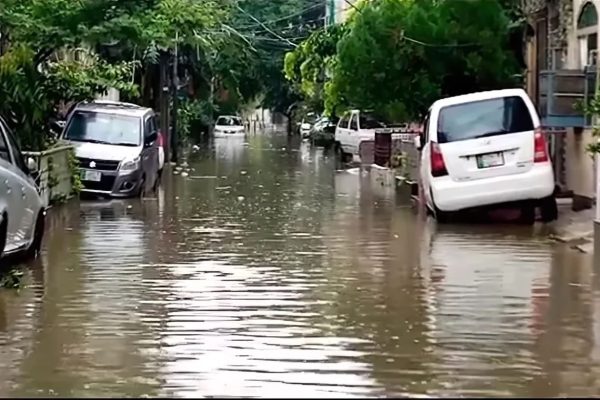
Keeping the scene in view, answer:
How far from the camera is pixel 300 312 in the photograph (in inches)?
398

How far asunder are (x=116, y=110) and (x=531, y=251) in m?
11.6

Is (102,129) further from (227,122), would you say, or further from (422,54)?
(227,122)

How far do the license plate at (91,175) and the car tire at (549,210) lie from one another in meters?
8.57

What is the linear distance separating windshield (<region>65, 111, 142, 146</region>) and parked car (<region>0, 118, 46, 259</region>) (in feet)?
30.0

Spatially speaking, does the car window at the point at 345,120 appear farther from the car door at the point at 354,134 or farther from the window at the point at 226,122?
the window at the point at 226,122

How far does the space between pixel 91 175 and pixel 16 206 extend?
9.76 m

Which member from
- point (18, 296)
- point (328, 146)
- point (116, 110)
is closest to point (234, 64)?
point (328, 146)

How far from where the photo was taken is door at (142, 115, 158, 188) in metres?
23.4

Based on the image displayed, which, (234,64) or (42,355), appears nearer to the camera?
(42,355)

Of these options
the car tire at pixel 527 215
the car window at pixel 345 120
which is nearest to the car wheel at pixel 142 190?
the car tire at pixel 527 215

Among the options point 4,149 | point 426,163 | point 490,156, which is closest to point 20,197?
point 4,149

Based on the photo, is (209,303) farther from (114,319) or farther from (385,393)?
(385,393)

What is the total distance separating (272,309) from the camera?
10.2 m

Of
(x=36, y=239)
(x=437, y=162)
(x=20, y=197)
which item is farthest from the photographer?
(x=437, y=162)
